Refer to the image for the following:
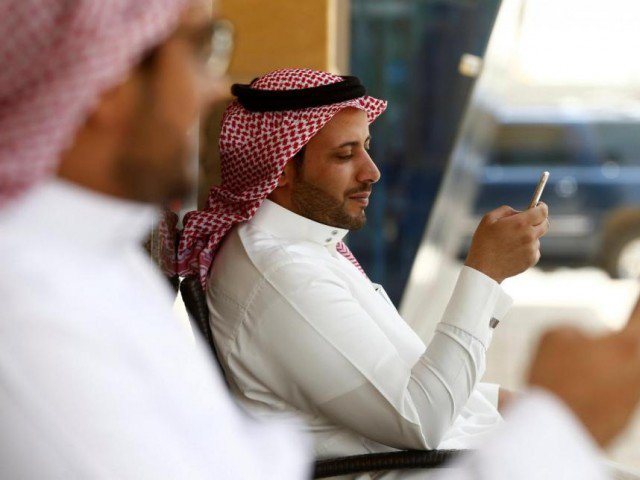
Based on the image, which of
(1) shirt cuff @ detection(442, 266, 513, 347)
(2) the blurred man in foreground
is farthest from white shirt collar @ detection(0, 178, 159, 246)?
(1) shirt cuff @ detection(442, 266, 513, 347)

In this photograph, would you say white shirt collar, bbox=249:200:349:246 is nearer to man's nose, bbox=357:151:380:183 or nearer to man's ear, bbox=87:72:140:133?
man's nose, bbox=357:151:380:183

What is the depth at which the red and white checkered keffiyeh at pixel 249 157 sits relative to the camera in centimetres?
238

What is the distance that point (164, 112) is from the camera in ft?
3.34

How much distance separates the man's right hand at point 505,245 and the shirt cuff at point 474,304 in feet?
0.09

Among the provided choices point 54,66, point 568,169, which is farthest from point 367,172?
point 568,169

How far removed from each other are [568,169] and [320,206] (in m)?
8.27

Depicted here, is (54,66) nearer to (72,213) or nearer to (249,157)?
(72,213)

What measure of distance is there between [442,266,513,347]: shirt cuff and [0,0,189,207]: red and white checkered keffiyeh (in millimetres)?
1207

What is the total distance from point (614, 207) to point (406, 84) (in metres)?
4.85

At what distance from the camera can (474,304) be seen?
2.07m

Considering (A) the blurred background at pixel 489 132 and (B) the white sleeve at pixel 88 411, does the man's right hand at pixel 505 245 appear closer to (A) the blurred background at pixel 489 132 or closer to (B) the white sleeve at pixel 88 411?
(A) the blurred background at pixel 489 132

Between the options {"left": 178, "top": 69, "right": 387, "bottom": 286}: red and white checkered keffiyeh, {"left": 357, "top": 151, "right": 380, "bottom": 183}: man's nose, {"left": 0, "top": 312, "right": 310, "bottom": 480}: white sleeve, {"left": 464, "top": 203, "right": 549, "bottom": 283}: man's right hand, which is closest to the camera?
{"left": 0, "top": 312, "right": 310, "bottom": 480}: white sleeve

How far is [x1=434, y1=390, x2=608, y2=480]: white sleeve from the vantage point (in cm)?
98

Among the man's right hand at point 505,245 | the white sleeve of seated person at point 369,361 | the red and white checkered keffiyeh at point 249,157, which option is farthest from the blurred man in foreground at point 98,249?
the red and white checkered keffiyeh at point 249,157
